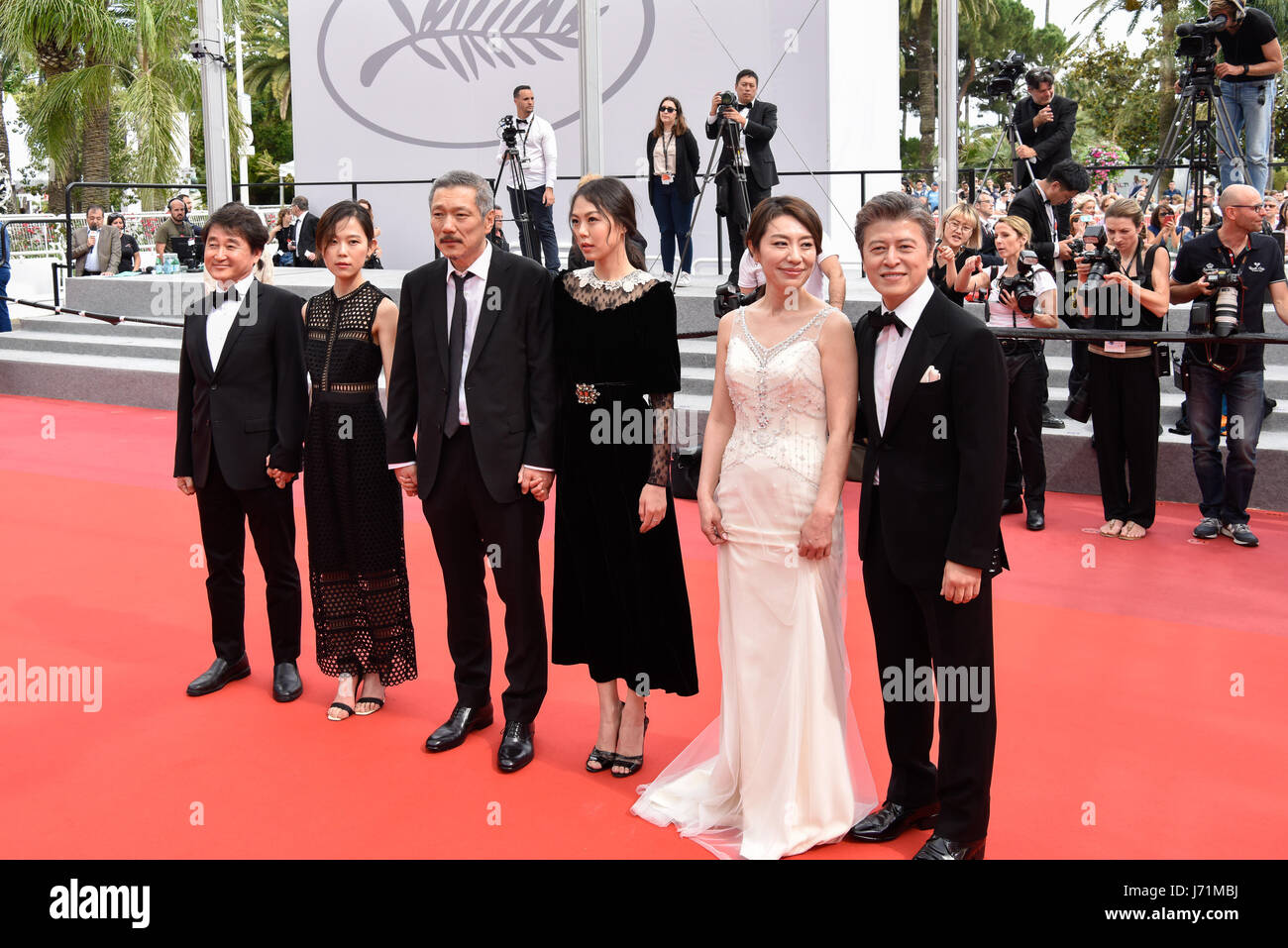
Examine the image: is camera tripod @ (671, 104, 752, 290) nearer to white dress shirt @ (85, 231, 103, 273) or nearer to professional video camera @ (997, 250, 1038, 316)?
professional video camera @ (997, 250, 1038, 316)

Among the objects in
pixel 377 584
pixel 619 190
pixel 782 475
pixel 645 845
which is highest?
pixel 619 190

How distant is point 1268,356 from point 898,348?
247 inches

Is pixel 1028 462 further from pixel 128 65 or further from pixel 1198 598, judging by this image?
pixel 128 65

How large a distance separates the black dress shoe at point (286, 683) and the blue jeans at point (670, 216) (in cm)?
630

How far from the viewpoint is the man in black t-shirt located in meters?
8.18

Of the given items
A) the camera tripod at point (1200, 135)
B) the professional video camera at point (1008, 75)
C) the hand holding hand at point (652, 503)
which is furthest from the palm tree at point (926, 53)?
the hand holding hand at point (652, 503)

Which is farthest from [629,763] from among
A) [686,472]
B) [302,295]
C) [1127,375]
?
[302,295]

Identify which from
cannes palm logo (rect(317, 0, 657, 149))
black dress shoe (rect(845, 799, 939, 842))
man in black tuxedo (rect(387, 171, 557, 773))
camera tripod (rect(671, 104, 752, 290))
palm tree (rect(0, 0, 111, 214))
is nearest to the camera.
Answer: black dress shoe (rect(845, 799, 939, 842))

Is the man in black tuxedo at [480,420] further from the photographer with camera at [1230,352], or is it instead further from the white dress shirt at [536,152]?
the white dress shirt at [536,152]

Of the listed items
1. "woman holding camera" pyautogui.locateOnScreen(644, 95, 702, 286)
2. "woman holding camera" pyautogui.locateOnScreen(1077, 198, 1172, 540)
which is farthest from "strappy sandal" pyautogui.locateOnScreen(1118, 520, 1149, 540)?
"woman holding camera" pyautogui.locateOnScreen(644, 95, 702, 286)

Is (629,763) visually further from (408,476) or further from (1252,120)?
(1252,120)
